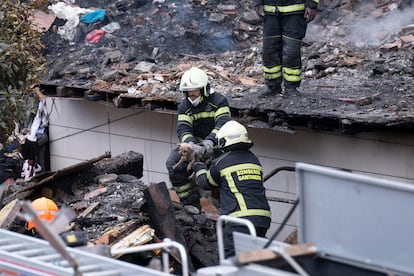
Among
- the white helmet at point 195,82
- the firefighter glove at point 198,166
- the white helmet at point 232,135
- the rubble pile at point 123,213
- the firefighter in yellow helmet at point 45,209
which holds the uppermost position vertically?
the white helmet at point 195,82

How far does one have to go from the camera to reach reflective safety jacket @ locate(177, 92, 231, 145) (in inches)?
357

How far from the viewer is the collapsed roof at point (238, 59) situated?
946 cm

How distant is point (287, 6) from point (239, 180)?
284 cm

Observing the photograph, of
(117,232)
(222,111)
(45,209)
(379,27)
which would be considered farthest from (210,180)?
(379,27)

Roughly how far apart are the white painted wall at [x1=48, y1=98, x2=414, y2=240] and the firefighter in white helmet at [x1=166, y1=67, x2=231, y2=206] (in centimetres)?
120

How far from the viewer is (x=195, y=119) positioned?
30.5ft

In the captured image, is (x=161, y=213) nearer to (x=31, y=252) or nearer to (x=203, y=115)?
(x=203, y=115)

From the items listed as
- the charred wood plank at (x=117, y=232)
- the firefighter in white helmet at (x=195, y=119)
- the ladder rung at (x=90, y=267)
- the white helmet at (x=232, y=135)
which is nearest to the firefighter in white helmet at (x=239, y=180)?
the white helmet at (x=232, y=135)

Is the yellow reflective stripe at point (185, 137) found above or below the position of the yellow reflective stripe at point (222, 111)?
below

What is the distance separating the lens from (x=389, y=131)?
912cm

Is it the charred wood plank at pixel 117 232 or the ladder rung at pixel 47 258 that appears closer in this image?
the ladder rung at pixel 47 258

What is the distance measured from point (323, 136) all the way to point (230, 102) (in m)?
1.15

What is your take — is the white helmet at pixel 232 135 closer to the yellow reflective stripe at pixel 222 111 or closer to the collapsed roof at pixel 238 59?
the yellow reflective stripe at pixel 222 111

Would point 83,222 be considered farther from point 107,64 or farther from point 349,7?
point 349,7
